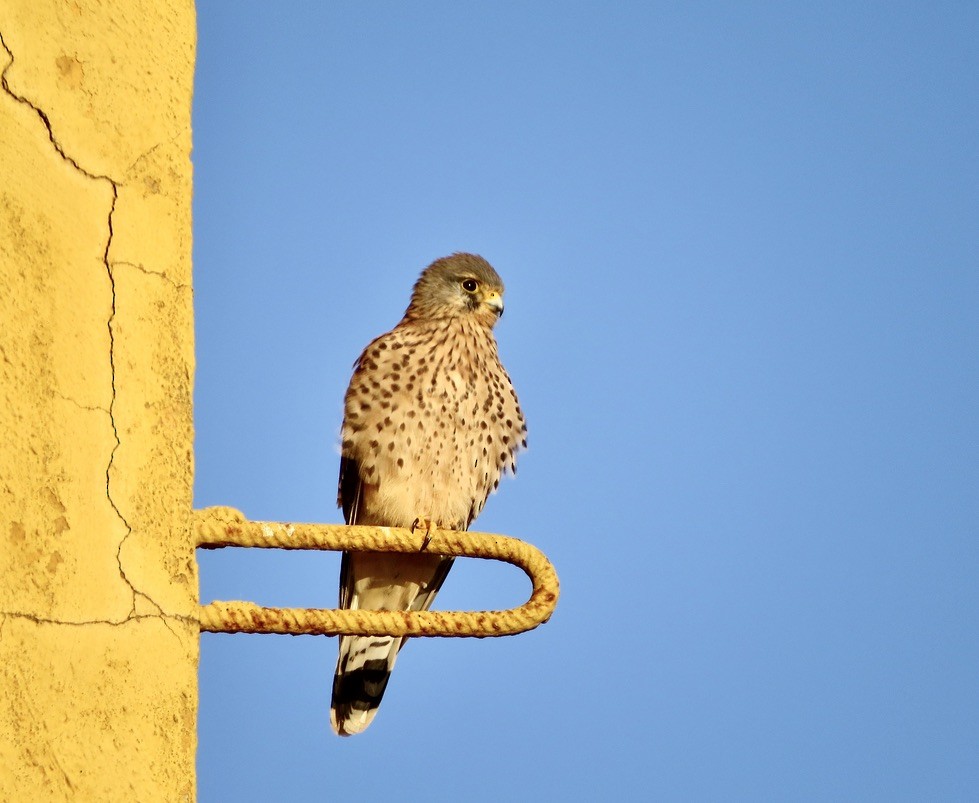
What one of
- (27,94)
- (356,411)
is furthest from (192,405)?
(356,411)

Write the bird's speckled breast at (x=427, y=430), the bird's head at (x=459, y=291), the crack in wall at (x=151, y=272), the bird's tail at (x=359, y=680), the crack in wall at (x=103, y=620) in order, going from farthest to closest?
the bird's head at (x=459, y=291) < the bird's speckled breast at (x=427, y=430) < the bird's tail at (x=359, y=680) < the crack in wall at (x=151, y=272) < the crack in wall at (x=103, y=620)

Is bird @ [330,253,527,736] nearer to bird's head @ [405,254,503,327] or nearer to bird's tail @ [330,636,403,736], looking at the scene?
bird's head @ [405,254,503,327]

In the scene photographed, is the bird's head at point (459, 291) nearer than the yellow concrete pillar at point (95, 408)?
No

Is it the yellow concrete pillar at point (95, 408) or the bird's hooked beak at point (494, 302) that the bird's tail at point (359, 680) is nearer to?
the bird's hooked beak at point (494, 302)

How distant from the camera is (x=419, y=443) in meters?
4.20

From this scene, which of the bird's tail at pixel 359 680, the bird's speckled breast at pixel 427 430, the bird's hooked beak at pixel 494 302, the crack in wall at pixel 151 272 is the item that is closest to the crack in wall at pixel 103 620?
the crack in wall at pixel 151 272

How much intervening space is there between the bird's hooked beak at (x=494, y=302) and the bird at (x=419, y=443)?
0.26 metres

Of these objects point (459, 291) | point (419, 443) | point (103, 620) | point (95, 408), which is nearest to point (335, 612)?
point (103, 620)

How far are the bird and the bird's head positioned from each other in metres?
0.15

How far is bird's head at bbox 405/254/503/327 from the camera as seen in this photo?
15.5 feet

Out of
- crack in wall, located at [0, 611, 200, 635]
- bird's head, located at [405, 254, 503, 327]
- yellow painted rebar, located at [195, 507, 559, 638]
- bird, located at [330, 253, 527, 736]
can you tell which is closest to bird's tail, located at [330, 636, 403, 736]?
bird, located at [330, 253, 527, 736]

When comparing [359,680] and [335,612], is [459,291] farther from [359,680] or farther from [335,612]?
[335,612]

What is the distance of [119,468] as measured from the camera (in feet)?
5.94

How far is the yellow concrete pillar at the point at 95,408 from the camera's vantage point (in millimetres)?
1655
